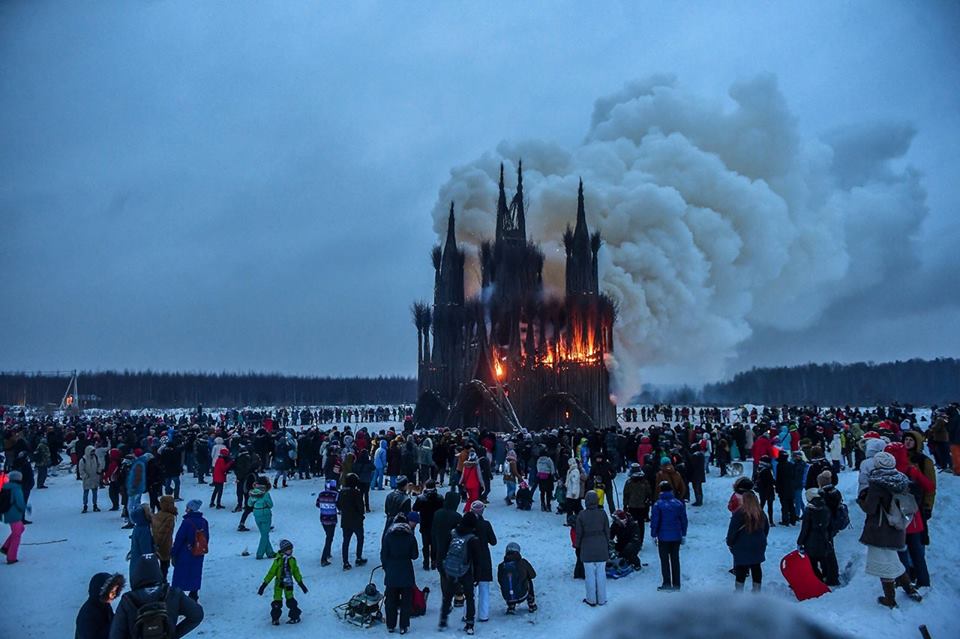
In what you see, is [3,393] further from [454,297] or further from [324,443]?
[324,443]

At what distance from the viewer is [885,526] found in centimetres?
689

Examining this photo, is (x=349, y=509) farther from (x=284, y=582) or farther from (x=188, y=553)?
(x=188, y=553)

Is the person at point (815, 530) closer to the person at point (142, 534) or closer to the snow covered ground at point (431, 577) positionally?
the snow covered ground at point (431, 577)

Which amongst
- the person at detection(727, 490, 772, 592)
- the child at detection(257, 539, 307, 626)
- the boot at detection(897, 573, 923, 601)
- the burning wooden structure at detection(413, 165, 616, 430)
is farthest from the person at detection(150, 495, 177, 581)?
the burning wooden structure at detection(413, 165, 616, 430)

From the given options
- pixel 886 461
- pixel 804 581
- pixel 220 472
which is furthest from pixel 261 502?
pixel 886 461

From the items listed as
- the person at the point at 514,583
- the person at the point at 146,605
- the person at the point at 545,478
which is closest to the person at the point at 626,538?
the person at the point at 514,583

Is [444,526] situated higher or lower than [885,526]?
lower

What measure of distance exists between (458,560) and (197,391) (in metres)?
123

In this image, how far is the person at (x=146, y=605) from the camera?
4520mm

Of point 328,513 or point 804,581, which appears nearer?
point 804,581

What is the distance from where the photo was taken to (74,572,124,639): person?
16.6 ft

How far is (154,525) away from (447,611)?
13.2ft

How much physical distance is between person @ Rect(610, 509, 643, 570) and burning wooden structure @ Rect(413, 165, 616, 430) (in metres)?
26.9

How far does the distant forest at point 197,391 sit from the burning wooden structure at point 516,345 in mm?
71820
